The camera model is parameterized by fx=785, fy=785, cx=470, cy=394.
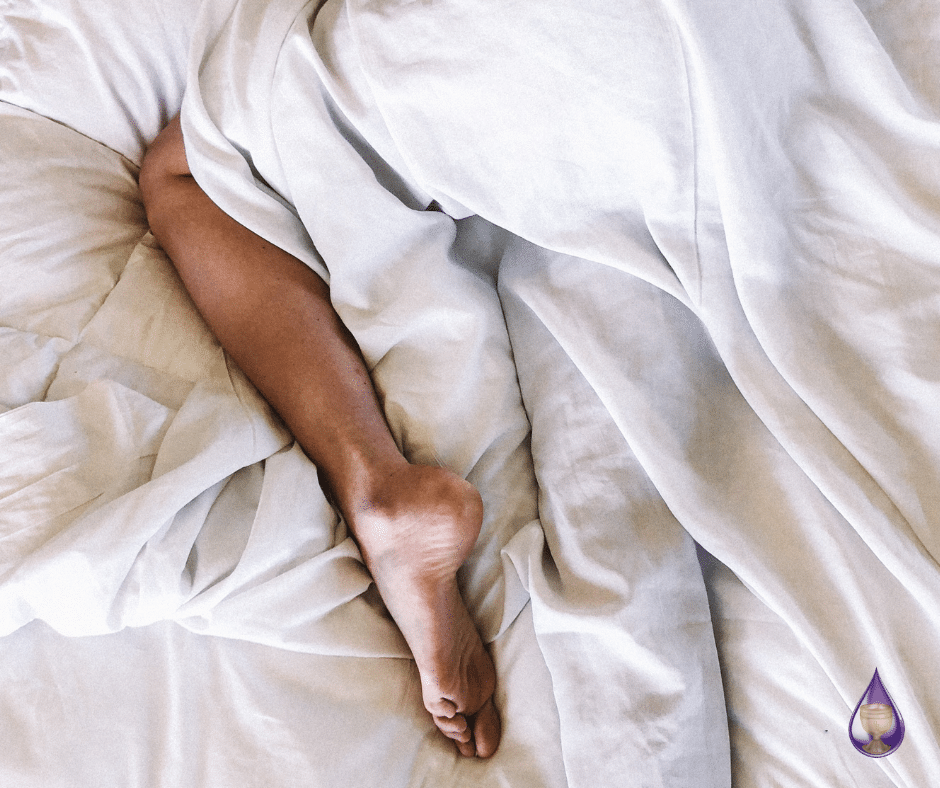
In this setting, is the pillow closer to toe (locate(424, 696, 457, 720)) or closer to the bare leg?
the bare leg

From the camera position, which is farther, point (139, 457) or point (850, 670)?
point (139, 457)

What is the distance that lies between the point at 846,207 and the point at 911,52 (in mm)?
122

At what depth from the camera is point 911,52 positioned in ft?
1.95

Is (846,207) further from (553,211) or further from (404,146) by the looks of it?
(404,146)

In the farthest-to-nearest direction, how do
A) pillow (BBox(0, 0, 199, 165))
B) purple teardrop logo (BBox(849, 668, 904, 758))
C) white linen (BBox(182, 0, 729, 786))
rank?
pillow (BBox(0, 0, 199, 165)) → white linen (BBox(182, 0, 729, 786)) → purple teardrop logo (BBox(849, 668, 904, 758))

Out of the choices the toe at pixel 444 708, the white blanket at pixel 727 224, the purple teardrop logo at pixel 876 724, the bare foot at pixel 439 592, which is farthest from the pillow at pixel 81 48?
the purple teardrop logo at pixel 876 724

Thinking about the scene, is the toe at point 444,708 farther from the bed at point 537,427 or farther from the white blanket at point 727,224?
the white blanket at point 727,224

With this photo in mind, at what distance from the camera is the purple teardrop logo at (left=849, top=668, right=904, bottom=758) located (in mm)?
530

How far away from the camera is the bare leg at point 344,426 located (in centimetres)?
66

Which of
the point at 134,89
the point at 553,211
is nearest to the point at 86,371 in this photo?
the point at 134,89

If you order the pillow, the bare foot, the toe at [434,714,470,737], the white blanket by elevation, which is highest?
the white blanket

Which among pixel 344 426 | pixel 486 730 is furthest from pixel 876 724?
pixel 344 426

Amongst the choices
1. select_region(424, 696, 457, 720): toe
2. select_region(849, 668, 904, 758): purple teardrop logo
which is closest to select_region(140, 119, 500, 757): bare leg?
select_region(424, 696, 457, 720): toe

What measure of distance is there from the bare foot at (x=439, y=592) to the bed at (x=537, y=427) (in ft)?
0.08
